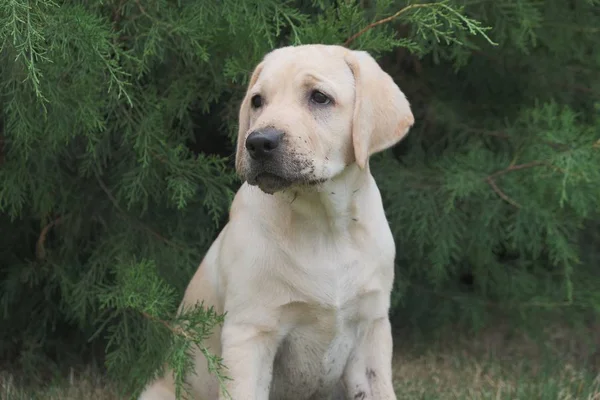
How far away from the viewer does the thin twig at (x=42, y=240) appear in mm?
4559

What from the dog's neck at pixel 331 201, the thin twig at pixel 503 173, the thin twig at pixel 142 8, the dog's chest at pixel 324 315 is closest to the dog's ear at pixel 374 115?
the dog's neck at pixel 331 201

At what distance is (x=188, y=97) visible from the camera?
13.9 feet

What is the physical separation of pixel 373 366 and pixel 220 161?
134 cm

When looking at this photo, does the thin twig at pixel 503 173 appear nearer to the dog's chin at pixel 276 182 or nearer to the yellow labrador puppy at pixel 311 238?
the yellow labrador puppy at pixel 311 238

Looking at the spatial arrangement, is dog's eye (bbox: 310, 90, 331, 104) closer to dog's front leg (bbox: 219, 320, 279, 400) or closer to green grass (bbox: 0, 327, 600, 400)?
dog's front leg (bbox: 219, 320, 279, 400)

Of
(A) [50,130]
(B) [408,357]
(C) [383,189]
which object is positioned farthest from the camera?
(B) [408,357]

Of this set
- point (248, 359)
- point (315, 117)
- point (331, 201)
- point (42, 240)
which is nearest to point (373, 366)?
point (248, 359)

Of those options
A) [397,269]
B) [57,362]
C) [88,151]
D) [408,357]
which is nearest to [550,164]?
[397,269]

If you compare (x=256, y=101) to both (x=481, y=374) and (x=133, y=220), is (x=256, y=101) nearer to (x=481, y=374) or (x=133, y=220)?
(x=133, y=220)

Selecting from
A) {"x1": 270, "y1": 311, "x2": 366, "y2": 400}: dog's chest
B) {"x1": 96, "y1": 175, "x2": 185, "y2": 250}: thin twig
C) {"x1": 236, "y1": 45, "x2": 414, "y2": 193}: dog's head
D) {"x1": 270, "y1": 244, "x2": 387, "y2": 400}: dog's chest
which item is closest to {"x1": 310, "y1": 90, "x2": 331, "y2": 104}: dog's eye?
{"x1": 236, "y1": 45, "x2": 414, "y2": 193}: dog's head

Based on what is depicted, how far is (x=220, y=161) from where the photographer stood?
4.27 m

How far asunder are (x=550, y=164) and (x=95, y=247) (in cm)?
215

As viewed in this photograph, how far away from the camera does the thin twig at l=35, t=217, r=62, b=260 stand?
15.0 ft

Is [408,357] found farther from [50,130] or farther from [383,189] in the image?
[50,130]
